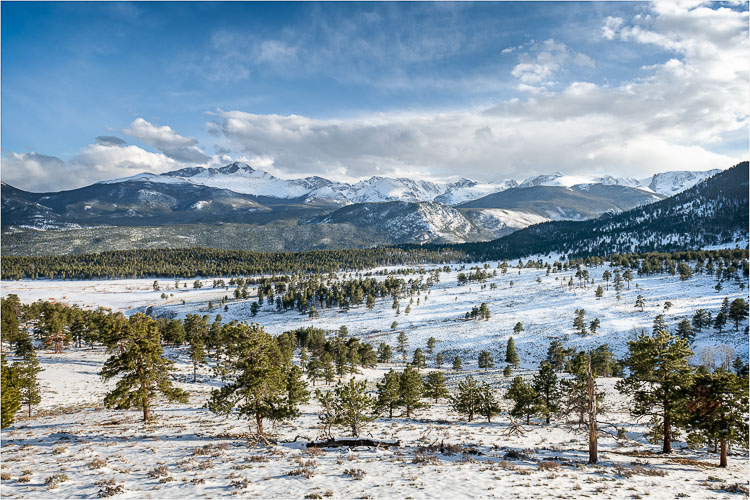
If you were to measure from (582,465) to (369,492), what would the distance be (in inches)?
655

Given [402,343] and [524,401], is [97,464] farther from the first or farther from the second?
[402,343]

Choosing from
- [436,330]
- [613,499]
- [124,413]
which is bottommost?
[436,330]

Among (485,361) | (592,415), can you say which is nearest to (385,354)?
(485,361)

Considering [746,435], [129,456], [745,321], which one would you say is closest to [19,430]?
[129,456]

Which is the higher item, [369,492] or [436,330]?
[369,492]

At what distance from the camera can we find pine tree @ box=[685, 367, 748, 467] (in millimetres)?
27359

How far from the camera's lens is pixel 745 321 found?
127812 millimetres

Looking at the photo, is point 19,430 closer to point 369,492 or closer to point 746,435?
point 369,492

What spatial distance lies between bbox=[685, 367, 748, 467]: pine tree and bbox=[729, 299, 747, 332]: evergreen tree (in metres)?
Result: 129

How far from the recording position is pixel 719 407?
1113 inches

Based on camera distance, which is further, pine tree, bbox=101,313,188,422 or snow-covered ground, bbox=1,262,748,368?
snow-covered ground, bbox=1,262,748,368

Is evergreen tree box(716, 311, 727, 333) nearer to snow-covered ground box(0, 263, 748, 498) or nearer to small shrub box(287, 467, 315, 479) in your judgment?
snow-covered ground box(0, 263, 748, 498)

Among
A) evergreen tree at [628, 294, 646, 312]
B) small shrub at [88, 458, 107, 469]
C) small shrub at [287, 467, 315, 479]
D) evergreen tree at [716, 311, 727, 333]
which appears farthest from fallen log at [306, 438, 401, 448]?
evergreen tree at [628, 294, 646, 312]

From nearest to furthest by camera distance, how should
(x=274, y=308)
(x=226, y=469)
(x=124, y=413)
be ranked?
(x=226, y=469) < (x=124, y=413) < (x=274, y=308)
